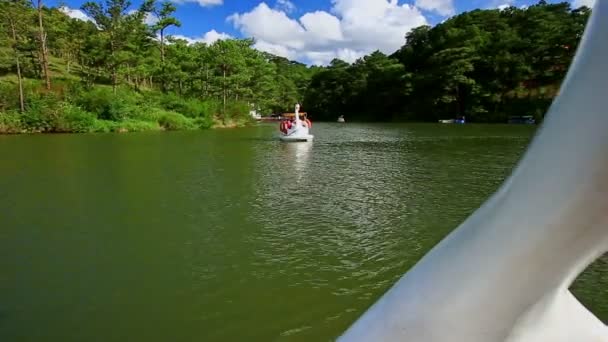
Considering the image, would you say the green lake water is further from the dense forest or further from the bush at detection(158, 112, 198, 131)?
the bush at detection(158, 112, 198, 131)

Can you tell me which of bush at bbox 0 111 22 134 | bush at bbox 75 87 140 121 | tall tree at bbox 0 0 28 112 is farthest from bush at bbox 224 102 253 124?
bush at bbox 0 111 22 134

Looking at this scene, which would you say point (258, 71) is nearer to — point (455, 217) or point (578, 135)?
point (455, 217)

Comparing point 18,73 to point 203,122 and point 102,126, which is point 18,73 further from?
point 203,122

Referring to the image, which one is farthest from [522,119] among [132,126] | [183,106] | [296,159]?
[132,126]

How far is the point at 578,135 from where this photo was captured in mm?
874

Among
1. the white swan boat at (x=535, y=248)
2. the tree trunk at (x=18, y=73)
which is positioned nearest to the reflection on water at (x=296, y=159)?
the white swan boat at (x=535, y=248)

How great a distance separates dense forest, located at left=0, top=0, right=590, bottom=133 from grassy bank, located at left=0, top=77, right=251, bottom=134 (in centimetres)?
10

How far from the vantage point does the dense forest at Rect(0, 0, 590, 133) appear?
36.6m

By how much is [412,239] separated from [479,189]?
4611 millimetres

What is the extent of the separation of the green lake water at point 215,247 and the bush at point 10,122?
21.6 m

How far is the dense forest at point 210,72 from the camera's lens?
36.6 metres

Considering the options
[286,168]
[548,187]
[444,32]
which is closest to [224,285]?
[548,187]

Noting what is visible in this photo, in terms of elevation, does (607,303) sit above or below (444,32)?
below

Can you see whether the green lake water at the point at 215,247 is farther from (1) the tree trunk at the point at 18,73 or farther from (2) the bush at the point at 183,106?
(2) the bush at the point at 183,106
